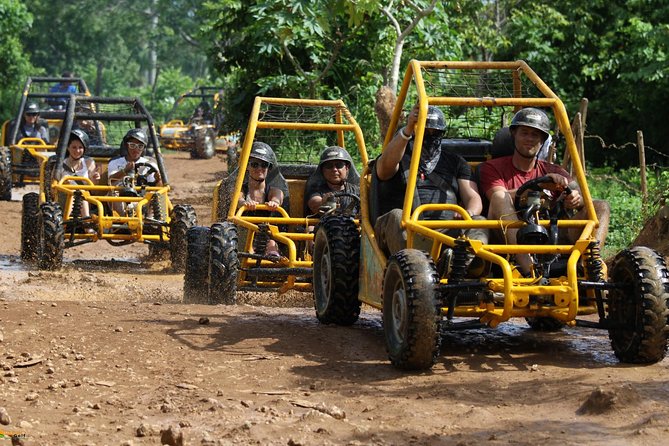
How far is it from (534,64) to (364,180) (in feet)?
48.1

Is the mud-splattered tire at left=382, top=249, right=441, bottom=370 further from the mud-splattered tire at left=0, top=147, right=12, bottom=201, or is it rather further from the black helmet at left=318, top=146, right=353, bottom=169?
the mud-splattered tire at left=0, top=147, right=12, bottom=201

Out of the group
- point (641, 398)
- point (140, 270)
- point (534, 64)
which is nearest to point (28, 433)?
point (641, 398)

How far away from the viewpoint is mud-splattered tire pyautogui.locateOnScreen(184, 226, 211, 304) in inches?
395

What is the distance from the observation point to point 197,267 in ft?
33.0

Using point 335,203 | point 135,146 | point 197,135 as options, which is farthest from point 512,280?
point 197,135

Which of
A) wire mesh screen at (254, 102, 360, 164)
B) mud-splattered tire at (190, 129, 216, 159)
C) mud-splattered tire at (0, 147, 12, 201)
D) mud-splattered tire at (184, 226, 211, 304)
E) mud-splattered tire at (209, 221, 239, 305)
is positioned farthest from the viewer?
mud-splattered tire at (190, 129, 216, 159)

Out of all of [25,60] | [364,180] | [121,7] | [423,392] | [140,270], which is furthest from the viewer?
[121,7]

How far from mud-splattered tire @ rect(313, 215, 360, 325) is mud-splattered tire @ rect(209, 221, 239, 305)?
1287 millimetres

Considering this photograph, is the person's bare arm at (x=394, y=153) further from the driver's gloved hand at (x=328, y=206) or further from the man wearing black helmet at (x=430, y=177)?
the driver's gloved hand at (x=328, y=206)

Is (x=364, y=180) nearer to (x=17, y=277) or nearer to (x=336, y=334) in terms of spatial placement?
(x=336, y=334)

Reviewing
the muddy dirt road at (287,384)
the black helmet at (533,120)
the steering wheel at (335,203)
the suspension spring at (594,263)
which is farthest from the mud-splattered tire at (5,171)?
the suspension spring at (594,263)

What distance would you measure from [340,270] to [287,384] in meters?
1.76

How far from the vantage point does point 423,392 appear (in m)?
6.28

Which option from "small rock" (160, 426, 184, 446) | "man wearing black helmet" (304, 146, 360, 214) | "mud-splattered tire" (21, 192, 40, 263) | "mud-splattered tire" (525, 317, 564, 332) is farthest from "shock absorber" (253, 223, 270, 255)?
"small rock" (160, 426, 184, 446)
